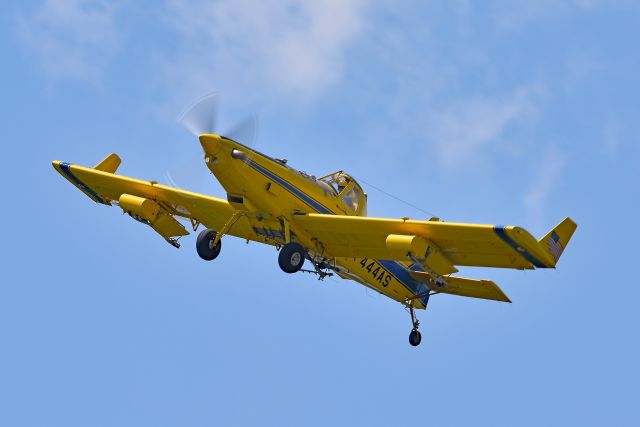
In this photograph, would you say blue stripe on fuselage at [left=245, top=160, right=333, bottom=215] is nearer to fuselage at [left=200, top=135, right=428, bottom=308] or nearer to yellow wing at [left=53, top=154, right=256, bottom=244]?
fuselage at [left=200, top=135, right=428, bottom=308]

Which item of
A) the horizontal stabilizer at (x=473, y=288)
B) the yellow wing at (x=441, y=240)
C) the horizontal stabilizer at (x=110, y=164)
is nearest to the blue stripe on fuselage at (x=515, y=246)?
the yellow wing at (x=441, y=240)

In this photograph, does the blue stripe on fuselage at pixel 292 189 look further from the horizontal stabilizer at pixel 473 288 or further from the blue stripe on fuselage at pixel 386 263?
the horizontal stabilizer at pixel 473 288

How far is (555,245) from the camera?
83.0ft

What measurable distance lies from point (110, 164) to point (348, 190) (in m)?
7.15

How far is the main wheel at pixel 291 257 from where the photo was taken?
26062mm

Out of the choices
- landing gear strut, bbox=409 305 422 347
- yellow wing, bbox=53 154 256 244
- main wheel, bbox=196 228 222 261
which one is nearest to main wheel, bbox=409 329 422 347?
landing gear strut, bbox=409 305 422 347

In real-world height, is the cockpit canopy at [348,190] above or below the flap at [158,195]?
above

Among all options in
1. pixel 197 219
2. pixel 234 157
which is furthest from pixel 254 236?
pixel 234 157

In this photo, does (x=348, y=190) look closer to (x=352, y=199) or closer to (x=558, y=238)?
(x=352, y=199)

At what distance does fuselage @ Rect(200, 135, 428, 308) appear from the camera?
25875mm

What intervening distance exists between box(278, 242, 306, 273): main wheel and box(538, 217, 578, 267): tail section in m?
5.25

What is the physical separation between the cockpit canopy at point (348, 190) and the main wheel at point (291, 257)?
7.09 feet

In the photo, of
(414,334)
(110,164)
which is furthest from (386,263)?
(110,164)

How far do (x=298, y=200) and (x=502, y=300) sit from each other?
5915 mm
